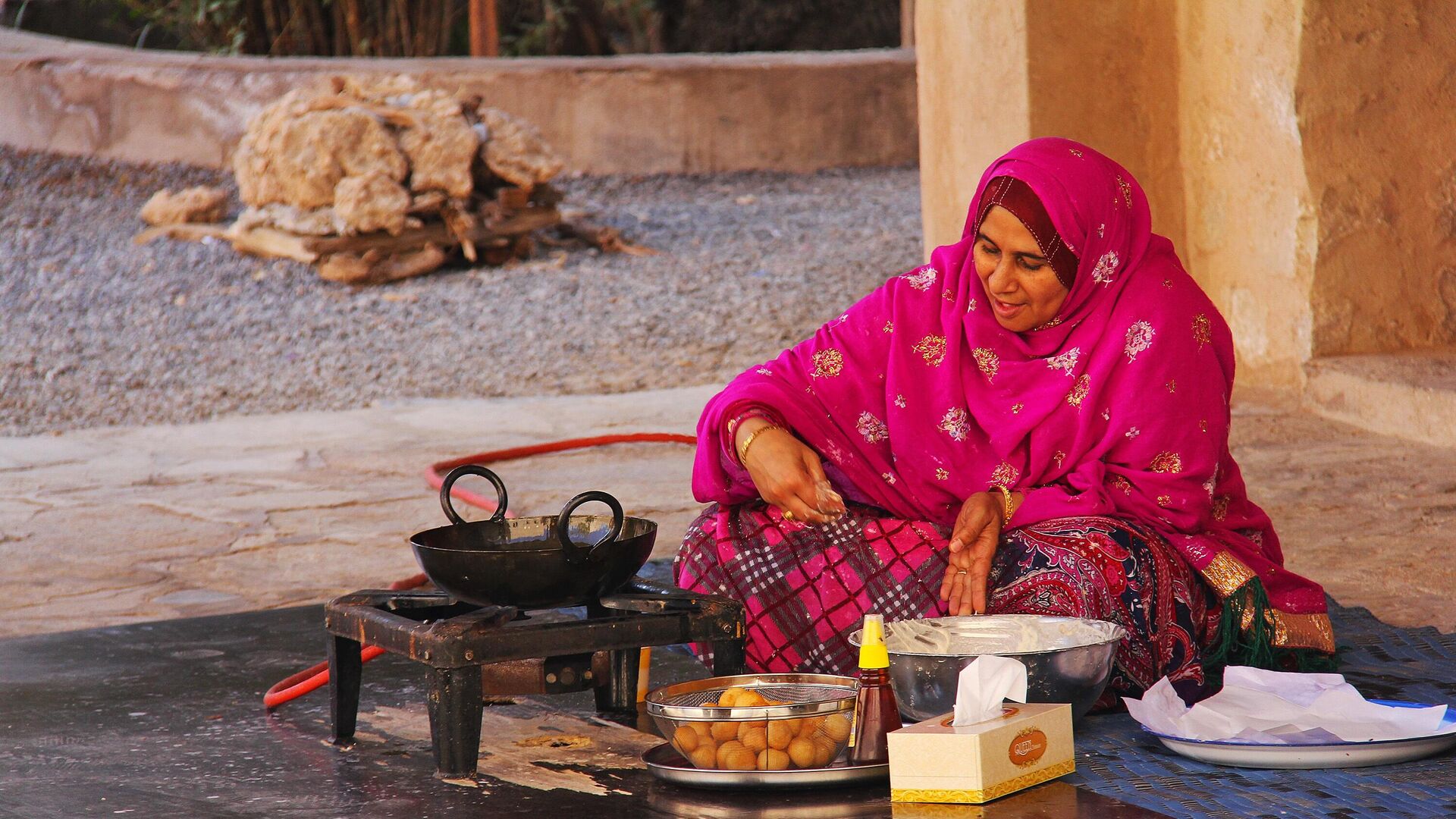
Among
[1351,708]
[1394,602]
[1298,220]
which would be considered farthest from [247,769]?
[1298,220]

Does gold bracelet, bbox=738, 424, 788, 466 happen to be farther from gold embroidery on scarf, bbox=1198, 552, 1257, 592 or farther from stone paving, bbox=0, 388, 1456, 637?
stone paving, bbox=0, 388, 1456, 637

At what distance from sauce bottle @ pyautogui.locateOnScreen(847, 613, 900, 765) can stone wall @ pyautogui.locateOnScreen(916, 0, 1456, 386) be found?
3.24 meters

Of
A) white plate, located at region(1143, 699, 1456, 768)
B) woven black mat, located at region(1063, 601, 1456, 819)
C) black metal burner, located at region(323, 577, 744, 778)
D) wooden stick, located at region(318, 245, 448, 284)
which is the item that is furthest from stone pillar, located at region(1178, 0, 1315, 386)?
wooden stick, located at region(318, 245, 448, 284)

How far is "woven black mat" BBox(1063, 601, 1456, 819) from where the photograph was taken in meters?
1.89

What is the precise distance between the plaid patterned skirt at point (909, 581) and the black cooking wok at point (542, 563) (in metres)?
0.51

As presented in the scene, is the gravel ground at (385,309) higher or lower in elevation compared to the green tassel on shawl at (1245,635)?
higher

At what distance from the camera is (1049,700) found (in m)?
2.20

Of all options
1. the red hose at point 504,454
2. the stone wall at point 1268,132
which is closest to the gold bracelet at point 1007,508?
the red hose at point 504,454

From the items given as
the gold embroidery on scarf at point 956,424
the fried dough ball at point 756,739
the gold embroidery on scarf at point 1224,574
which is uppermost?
the gold embroidery on scarf at point 956,424

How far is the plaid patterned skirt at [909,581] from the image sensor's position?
7.82ft

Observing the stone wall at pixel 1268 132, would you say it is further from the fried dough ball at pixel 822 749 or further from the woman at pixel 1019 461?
the fried dough ball at pixel 822 749

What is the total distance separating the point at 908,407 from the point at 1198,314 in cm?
48

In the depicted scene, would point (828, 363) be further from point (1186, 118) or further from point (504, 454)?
point (1186, 118)

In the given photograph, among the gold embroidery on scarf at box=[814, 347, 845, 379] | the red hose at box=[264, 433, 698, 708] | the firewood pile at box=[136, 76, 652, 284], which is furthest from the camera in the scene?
the firewood pile at box=[136, 76, 652, 284]
